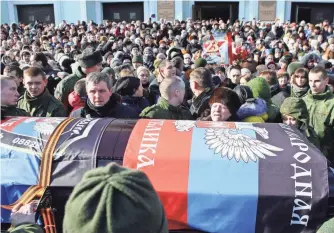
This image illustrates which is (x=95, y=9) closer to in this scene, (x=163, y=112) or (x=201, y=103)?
(x=201, y=103)

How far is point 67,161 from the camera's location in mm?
2031

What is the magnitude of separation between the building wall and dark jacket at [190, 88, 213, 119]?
21.1m

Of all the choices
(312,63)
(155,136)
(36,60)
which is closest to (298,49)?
(312,63)

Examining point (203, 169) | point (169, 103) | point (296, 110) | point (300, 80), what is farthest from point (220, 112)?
point (300, 80)

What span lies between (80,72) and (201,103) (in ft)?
5.72

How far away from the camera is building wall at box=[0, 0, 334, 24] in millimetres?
23281

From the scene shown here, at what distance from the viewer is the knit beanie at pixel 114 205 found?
947mm

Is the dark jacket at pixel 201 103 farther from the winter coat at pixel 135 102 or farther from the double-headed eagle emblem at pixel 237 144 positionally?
the double-headed eagle emblem at pixel 237 144

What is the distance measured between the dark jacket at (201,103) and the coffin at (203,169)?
881mm

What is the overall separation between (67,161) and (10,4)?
2717 centimetres

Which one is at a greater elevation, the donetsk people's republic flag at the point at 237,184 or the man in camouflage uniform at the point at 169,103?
the man in camouflage uniform at the point at 169,103

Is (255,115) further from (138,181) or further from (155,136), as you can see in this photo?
(138,181)

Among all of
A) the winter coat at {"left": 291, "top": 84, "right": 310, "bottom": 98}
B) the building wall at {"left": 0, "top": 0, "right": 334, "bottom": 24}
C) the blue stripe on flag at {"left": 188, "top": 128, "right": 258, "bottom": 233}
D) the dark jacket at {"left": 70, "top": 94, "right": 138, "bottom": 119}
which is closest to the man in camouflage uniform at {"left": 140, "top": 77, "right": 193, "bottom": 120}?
the dark jacket at {"left": 70, "top": 94, "right": 138, "bottom": 119}

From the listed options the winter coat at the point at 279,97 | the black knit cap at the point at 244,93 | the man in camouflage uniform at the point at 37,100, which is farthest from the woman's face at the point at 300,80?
the man in camouflage uniform at the point at 37,100
